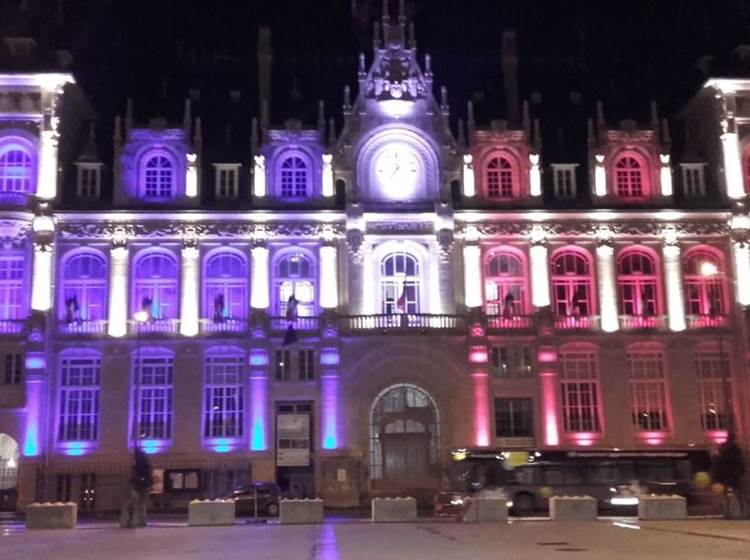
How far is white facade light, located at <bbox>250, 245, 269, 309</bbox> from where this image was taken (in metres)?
58.3

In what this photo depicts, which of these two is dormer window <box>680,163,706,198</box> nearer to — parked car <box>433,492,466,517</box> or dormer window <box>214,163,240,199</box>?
parked car <box>433,492,466,517</box>

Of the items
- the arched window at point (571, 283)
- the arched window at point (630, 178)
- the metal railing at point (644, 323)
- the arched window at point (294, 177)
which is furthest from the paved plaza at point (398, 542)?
the arched window at point (630, 178)

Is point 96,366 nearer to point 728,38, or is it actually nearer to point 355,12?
point 355,12

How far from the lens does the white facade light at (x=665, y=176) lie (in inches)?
2420

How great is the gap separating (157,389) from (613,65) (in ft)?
127

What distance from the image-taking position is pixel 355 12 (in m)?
74.1

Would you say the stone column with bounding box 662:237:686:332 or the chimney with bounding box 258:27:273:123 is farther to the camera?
the chimney with bounding box 258:27:273:123

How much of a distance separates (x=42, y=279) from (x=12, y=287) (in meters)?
1.89

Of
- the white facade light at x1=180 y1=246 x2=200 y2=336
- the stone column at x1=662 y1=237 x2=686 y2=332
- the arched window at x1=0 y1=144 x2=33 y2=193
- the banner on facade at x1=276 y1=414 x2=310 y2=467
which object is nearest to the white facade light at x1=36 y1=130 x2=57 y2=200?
the arched window at x1=0 y1=144 x2=33 y2=193

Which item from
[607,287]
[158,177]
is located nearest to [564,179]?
[607,287]

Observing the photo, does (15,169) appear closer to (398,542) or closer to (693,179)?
(398,542)

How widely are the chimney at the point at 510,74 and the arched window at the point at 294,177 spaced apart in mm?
13726

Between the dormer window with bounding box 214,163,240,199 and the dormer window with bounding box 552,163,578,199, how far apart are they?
1922cm

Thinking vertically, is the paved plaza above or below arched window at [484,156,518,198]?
below
